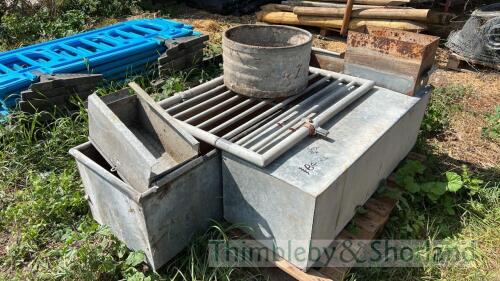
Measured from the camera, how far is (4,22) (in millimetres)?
6422

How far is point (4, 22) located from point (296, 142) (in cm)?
636

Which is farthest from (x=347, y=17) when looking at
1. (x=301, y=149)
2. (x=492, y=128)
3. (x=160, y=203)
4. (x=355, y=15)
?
(x=160, y=203)

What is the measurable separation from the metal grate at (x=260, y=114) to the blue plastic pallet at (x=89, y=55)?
1.82 metres

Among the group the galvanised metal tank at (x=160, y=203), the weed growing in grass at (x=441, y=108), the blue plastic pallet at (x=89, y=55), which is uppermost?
the blue plastic pallet at (x=89, y=55)

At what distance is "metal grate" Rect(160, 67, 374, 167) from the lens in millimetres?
2314

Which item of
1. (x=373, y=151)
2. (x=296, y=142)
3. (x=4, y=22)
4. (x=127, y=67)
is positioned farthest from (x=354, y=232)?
(x=4, y=22)

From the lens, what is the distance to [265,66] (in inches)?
104

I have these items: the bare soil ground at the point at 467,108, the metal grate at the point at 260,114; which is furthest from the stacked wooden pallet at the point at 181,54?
the metal grate at the point at 260,114

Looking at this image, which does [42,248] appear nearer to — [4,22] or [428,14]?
[4,22]

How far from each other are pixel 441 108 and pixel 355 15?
261 cm

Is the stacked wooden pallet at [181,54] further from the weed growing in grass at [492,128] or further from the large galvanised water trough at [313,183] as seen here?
the weed growing in grass at [492,128]

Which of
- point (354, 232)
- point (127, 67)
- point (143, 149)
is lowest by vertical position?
point (354, 232)

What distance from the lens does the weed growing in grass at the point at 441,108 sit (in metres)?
4.11

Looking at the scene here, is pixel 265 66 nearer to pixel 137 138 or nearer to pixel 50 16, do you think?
pixel 137 138
